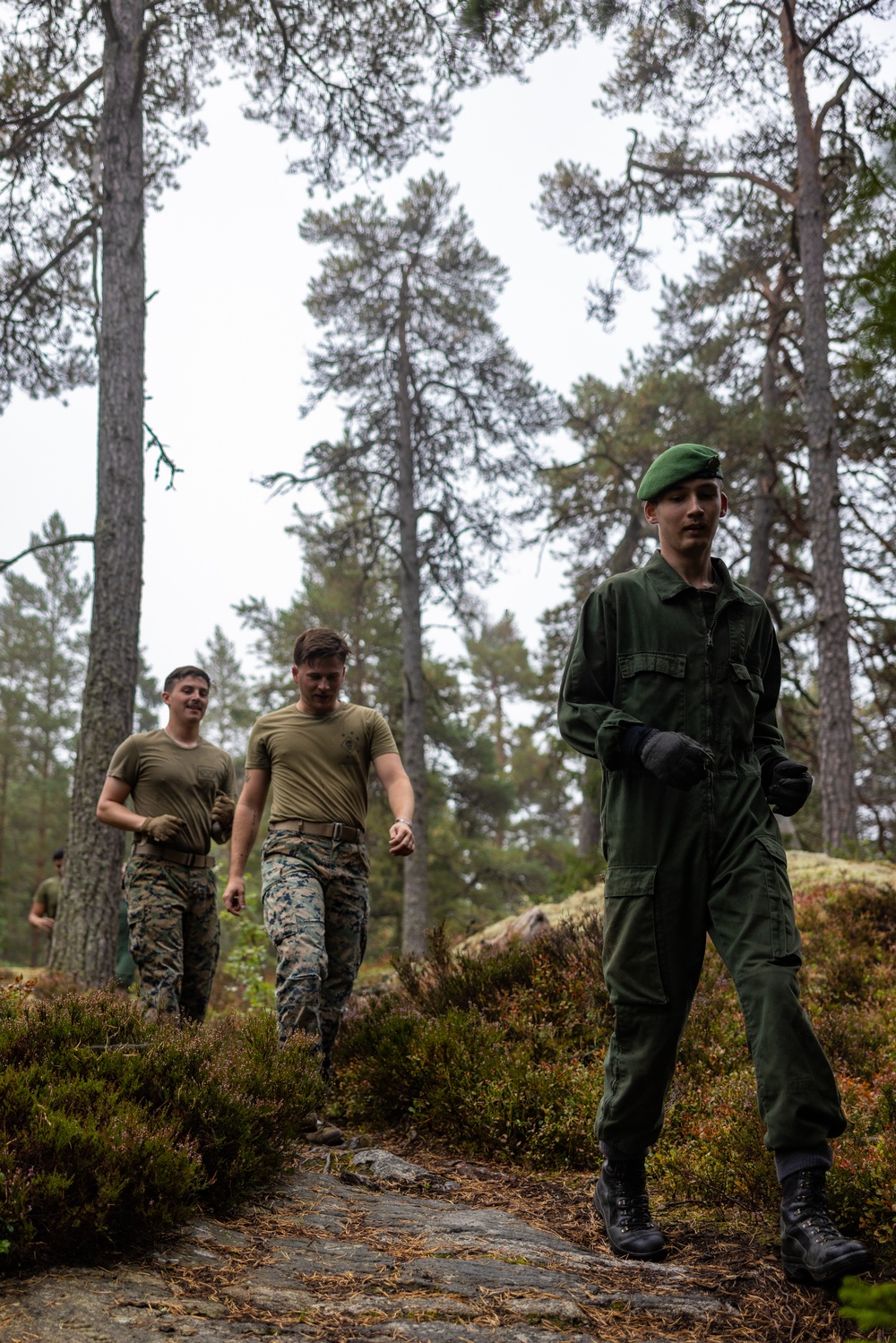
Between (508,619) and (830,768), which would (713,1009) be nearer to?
(830,768)

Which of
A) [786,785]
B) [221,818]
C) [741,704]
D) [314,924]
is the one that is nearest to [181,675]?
[221,818]

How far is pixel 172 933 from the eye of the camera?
18.4ft

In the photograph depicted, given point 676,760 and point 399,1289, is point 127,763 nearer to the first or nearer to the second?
point 399,1289

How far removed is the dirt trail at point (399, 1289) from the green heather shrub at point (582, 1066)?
450 mm

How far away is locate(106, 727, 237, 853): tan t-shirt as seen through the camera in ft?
19.4

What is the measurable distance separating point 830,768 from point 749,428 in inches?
225

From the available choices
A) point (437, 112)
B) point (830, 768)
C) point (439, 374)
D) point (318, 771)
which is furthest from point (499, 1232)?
point (439, 374)

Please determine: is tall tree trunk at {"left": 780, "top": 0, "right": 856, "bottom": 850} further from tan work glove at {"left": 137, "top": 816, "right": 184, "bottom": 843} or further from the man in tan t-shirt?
tan work glove at {"left": 137, "top": 816, "right": 184, "bottom": 843}

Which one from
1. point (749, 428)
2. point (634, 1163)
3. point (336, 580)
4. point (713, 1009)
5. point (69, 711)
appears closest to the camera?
point (634, 1163)

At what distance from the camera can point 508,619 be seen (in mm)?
44938

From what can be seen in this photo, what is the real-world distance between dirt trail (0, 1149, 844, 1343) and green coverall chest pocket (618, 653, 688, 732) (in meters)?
1.70

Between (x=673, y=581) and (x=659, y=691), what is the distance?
0.41m

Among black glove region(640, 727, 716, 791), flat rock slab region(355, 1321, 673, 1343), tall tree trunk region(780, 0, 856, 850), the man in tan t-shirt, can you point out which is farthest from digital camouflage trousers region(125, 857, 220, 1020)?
tall tree trunk region(780, 0, 856, 850)

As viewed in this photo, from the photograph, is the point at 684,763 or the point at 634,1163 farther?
the point at 634,1163
